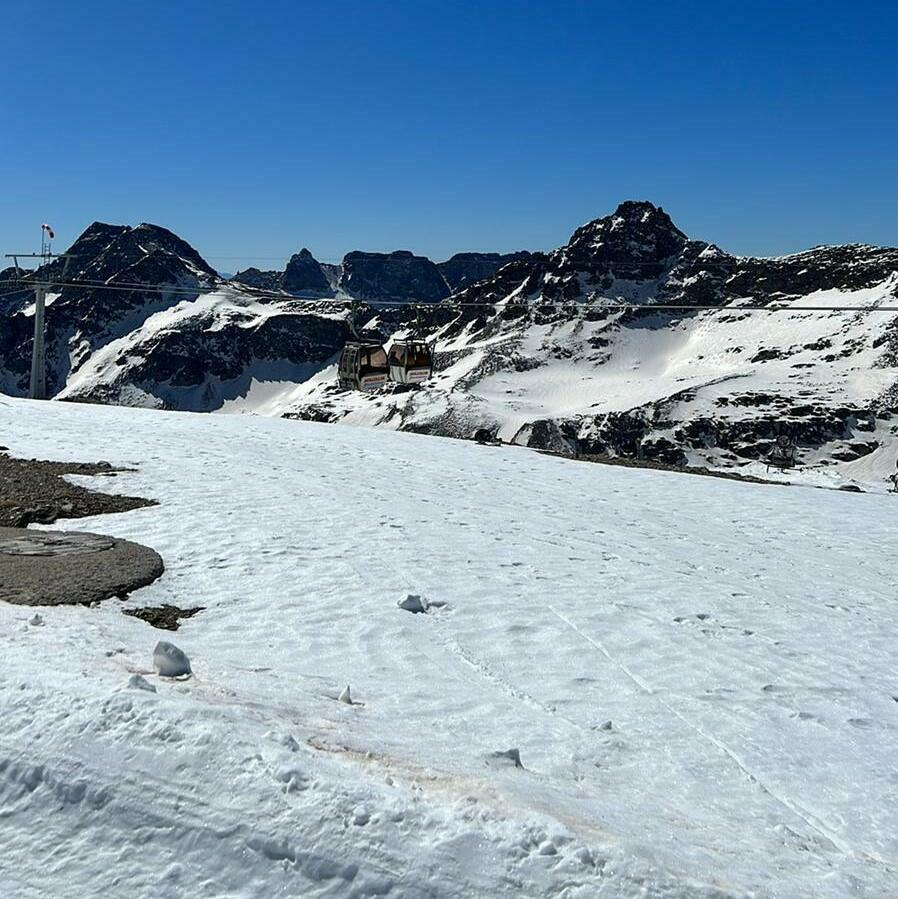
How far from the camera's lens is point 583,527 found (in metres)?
18.6

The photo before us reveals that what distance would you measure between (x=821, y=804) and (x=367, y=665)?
4924mm

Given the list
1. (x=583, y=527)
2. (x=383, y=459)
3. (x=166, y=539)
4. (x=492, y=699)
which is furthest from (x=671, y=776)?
(x=383, y=459)

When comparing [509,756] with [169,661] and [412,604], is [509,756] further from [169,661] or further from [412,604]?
[412,604]

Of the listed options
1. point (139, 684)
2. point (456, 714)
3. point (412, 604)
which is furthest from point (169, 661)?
point (412, 604)

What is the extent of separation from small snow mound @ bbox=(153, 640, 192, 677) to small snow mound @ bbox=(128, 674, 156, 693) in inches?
27.3

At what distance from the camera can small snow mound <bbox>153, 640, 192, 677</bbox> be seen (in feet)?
25.1

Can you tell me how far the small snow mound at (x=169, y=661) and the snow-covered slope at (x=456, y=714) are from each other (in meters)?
0.33

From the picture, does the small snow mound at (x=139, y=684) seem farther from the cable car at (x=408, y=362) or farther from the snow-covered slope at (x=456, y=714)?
the cable car at (x=408, y=362)

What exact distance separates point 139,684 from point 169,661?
86cm

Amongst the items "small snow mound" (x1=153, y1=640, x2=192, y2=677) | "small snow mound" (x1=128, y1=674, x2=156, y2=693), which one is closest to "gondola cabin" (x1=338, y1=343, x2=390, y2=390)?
"small snow mound" (x1=153, y1=640, x2=192, y2=677)

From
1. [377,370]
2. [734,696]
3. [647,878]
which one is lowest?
[734,696]

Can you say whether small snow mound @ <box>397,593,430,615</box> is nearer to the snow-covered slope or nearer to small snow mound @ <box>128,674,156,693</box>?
the snow-covered slope

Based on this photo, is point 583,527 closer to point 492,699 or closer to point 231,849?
point 492,699

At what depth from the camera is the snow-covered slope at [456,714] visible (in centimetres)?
521
